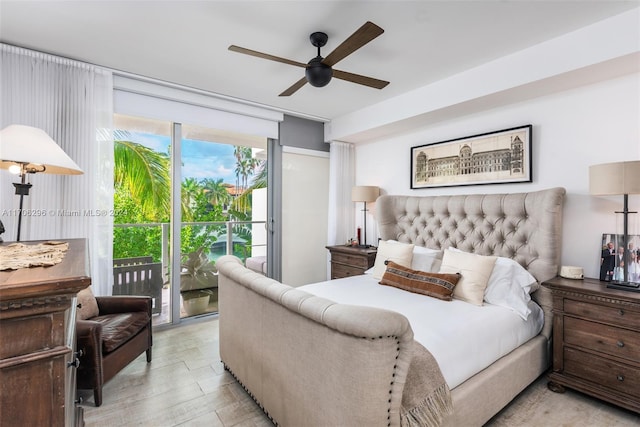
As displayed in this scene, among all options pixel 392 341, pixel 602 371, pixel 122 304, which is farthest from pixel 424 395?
pixel 122 304

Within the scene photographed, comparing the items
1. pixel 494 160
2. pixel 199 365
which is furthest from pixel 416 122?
pixel 199 365

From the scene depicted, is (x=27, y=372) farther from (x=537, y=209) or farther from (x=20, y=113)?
(x=537, y=209)

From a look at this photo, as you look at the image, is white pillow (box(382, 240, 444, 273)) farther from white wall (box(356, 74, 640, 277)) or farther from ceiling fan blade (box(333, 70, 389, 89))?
ceiling fan blade (box(333, 70, 389, 89))

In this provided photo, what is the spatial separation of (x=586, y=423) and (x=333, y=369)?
69.1 inches

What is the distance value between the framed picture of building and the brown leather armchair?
3084 mm

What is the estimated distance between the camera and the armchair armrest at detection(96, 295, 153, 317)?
2.47 m

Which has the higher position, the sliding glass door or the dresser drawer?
the sliding glass door

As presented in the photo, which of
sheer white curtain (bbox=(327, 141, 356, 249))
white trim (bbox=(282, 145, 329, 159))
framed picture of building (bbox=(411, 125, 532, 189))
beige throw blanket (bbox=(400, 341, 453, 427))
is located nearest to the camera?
beige throw blanket (bbox=(400, 341, 453, 427))

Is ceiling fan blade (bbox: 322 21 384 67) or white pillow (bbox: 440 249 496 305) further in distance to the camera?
white pillow (bbox: 440 249 496 305)

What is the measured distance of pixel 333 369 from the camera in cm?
129

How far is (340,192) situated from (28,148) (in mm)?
3389

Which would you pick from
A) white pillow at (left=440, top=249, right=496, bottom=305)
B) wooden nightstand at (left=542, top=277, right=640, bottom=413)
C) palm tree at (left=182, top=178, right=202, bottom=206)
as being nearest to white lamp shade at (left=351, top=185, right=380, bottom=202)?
white pillow at (left=440, top=249, right=496, bottom=305)

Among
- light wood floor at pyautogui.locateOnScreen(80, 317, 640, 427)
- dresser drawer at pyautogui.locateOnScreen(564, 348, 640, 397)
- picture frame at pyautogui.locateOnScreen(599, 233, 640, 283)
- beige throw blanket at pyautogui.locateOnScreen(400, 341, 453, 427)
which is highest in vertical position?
picture frame at pyautogui.locateOnScreen(599, 233, 640, 283)

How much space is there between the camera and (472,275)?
240 cm
